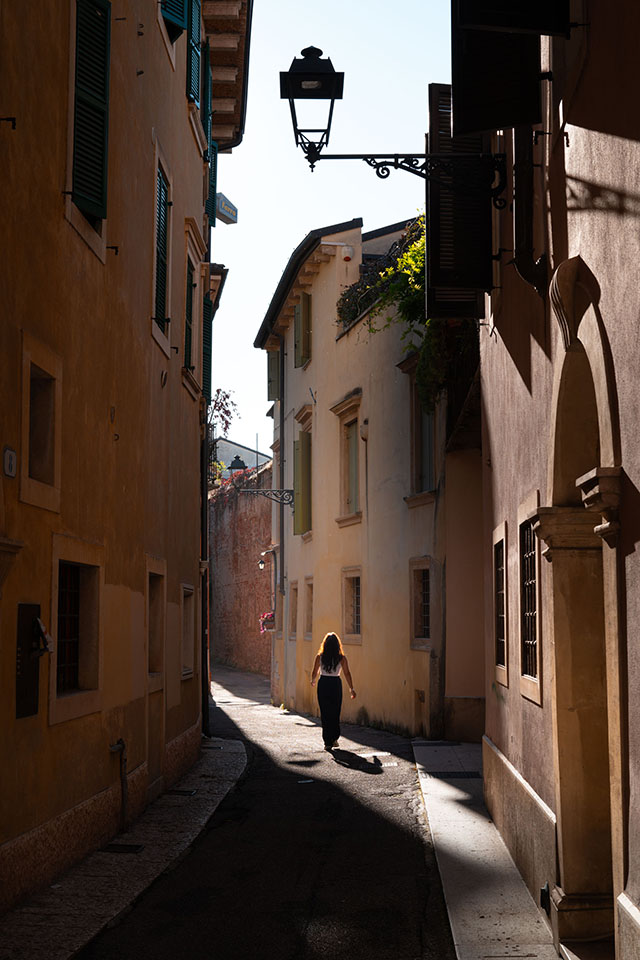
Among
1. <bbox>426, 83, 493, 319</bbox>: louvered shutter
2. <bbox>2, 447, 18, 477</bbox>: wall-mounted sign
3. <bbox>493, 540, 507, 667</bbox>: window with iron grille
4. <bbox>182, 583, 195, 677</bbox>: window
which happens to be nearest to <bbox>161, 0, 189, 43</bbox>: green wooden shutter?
<bbox>426, 83, 493, 319</bbox>: louvered shutter

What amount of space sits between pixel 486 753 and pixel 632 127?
7337mm

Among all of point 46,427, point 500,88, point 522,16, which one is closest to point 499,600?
point 46,427

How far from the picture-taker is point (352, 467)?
2289 centimetres

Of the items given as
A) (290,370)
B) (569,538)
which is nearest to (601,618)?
(569,538)

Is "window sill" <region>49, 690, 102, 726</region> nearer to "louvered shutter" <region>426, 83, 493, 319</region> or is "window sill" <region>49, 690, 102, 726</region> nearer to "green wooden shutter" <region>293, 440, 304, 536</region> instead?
"louvered shutter" <region>426, 83, 493, 319</region>

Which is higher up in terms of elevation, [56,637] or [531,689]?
[56,637]

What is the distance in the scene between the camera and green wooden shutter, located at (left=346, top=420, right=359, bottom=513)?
2262 cm

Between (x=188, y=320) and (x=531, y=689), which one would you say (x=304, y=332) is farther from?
(x=531, y=689)

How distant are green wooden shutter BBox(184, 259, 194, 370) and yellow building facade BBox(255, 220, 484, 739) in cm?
368

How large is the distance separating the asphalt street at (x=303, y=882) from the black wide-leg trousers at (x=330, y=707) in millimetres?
1946

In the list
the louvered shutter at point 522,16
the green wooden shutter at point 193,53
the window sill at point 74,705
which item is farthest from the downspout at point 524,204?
the green wooden shutter at point 193,53

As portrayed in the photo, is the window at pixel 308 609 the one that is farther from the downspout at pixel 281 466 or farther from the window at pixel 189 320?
the window at pixel 189 320

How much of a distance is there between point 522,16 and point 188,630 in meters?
11.3

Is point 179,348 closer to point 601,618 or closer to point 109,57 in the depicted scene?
point 109,57
